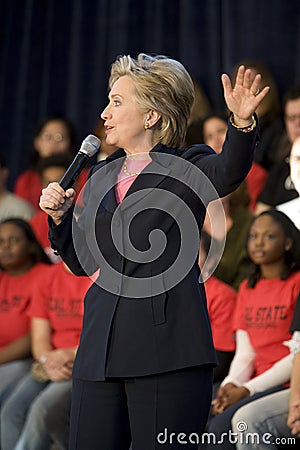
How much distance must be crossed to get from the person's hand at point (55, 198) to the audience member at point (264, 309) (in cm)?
127

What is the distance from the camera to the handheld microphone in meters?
1.83

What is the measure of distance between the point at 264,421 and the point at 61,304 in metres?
1.11

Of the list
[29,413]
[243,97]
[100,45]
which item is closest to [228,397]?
[29,413]

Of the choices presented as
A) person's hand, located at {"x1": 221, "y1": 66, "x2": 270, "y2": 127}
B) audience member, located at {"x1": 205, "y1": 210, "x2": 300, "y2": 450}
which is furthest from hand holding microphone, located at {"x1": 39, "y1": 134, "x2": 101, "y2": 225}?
audience member, located at {"x1": 205, "y1": 210, "x2": 300, "y2": 450}

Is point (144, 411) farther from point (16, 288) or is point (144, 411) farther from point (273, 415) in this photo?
point (16, 288)

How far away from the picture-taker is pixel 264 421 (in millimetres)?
2732

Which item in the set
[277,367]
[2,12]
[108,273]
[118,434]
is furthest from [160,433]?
[2,12]

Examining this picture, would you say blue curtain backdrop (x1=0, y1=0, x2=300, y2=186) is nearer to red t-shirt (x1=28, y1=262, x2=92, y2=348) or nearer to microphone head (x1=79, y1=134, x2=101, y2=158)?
red t-shirt (x1=28, y1=262, x2=92, y2=348)

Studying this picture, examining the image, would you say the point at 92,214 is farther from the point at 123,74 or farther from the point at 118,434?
the point at 118,434

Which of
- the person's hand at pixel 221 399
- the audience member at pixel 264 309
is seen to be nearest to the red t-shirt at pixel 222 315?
the audience member at pixel 264 309

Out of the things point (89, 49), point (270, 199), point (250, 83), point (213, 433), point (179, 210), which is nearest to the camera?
point (250, 83)

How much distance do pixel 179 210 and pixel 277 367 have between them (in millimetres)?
1278

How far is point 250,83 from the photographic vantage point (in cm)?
174

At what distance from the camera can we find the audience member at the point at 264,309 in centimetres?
298
